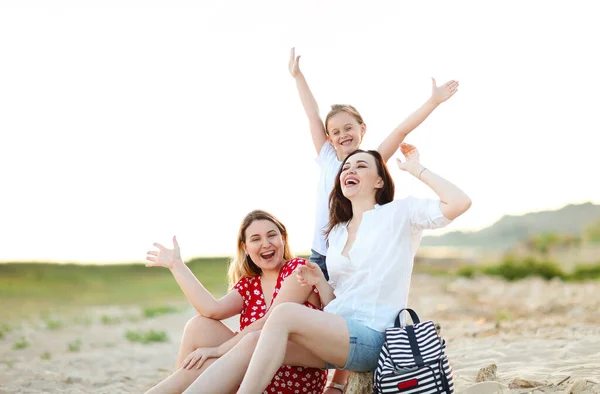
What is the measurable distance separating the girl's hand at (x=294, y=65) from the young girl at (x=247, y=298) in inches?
58.0

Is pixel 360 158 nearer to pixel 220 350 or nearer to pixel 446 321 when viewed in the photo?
pixel 220 350

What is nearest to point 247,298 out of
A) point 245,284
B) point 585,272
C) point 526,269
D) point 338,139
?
point 245,284

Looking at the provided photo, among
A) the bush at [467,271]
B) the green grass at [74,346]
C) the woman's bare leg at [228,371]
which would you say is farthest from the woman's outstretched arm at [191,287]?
the bush at [467,271]

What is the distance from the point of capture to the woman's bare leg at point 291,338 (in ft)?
11.0

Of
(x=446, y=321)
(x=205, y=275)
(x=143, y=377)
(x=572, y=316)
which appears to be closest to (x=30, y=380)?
(x=143, y=377)

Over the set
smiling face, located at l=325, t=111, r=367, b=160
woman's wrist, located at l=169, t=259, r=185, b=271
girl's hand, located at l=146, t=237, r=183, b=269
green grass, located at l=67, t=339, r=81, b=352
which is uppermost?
smiling face, located at l=325, t=111, r=367, b=160

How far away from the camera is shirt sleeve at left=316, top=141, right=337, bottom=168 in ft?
15.8

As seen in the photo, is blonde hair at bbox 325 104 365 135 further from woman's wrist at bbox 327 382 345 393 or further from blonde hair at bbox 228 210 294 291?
woman's wrist at bbox 327 382 345 393

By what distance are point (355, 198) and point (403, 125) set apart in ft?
2.73

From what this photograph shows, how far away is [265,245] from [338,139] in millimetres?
986

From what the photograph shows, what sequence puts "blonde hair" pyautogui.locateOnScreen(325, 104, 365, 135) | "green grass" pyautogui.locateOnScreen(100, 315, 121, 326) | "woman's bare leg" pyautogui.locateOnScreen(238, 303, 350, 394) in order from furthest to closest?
"green grass" pyautogui.locateOnScreen(100, 315, 121, 326), "blonde hair" pyautogui.locateOnScreen(325, 104, 365, 135), "woman's bare leg" pyautogui.locateOnScreen(238, 303, 350, 394)

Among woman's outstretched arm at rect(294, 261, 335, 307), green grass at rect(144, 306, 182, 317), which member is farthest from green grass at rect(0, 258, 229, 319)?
woman's outstretched arm at rect(294, 261, 335, 307)

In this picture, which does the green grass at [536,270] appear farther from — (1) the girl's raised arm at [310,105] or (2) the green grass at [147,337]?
(1) the girl's raised arm at [310,105]

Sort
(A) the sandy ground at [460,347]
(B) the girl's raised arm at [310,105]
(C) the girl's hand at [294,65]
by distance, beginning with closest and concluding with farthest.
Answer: (A) the sandy ground at [460,347], (B) the girl's raised arm at [310,105], (C) the girl's hand at [294,65]
